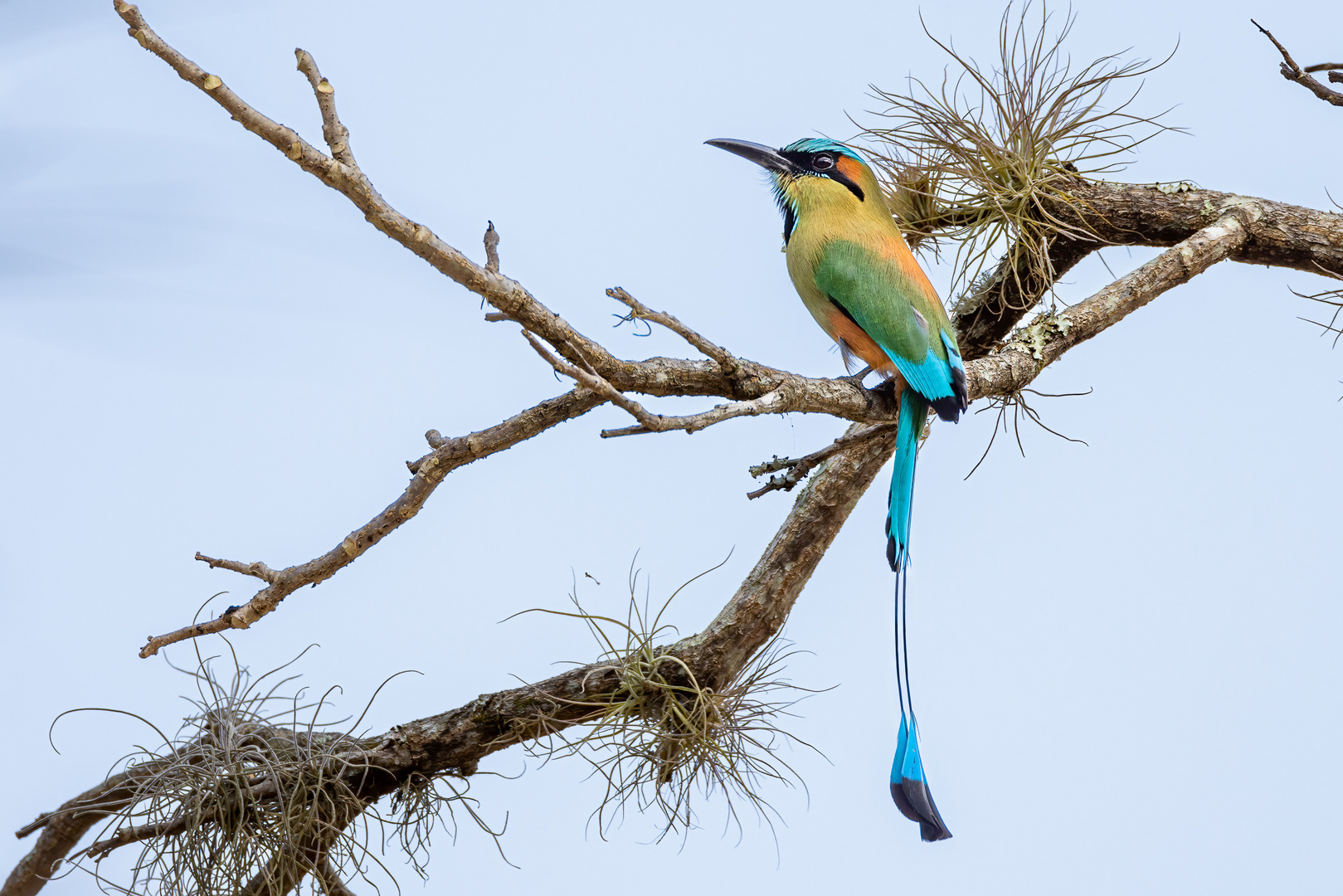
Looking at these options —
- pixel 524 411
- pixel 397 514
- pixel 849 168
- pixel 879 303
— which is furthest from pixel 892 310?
pixel 397 514

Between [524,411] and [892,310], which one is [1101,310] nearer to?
[892,310]

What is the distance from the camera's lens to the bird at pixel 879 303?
151 cm

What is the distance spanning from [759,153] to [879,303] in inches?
16.3

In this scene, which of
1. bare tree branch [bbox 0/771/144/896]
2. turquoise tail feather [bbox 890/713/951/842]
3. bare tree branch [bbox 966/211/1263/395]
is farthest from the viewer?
bare tree branch [bbox 966/211/1263/395]

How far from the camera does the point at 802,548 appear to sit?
1.77 meters

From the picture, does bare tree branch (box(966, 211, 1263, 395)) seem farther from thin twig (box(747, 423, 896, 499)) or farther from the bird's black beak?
the bird's black beak

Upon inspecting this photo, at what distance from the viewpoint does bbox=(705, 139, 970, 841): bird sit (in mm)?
1511

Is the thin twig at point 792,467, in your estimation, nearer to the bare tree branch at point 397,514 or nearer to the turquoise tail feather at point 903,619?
the turquoise tail feather at point 903,619

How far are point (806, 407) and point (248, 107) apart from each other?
73 centimetres

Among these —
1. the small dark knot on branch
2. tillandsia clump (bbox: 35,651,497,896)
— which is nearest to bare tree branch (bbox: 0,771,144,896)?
tillandsia clump (bbox: 35,651,497,896)

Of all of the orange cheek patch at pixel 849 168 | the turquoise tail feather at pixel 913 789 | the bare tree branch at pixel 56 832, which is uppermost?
the orange cheek patch at pixel 849 168

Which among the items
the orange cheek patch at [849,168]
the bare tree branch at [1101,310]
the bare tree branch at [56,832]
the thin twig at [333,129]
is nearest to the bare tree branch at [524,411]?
the thin twig at [333,129]

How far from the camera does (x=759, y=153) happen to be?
1823mm

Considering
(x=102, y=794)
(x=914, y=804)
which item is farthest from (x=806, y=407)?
(x=102, y=794)
